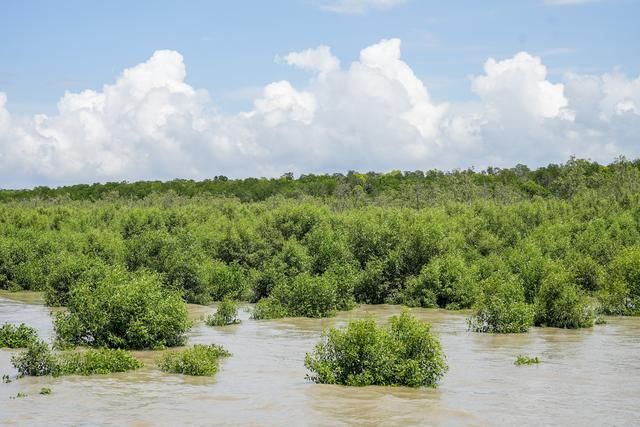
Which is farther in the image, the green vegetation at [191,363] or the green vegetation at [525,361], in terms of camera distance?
the green vegetation at [525,361]

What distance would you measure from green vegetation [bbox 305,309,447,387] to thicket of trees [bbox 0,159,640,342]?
7.30 meters

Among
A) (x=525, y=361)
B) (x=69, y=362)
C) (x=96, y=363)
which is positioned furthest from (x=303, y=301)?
(x=69, y=362)

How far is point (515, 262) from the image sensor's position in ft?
141

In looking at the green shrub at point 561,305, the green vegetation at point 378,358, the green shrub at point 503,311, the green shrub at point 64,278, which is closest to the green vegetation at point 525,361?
the green vegetation at point 378,358

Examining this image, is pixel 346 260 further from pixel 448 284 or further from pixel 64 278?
pixel 64 278

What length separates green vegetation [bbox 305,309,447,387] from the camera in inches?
757

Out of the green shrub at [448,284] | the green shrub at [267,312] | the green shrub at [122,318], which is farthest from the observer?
the green shrub at [448,284]

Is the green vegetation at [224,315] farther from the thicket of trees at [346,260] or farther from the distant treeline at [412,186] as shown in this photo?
the distant treeline at [412,186]

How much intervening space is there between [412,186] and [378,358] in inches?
2711

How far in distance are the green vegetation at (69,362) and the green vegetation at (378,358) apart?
16.7ft

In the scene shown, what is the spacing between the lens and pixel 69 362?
2073cm

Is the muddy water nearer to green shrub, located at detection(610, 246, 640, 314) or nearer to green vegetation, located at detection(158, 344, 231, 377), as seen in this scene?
green vegetation, located at detection(158, 344, 231, 377)

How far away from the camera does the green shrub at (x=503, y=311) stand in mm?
29359

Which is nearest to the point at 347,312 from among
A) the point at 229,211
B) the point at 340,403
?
the point at 340,403
